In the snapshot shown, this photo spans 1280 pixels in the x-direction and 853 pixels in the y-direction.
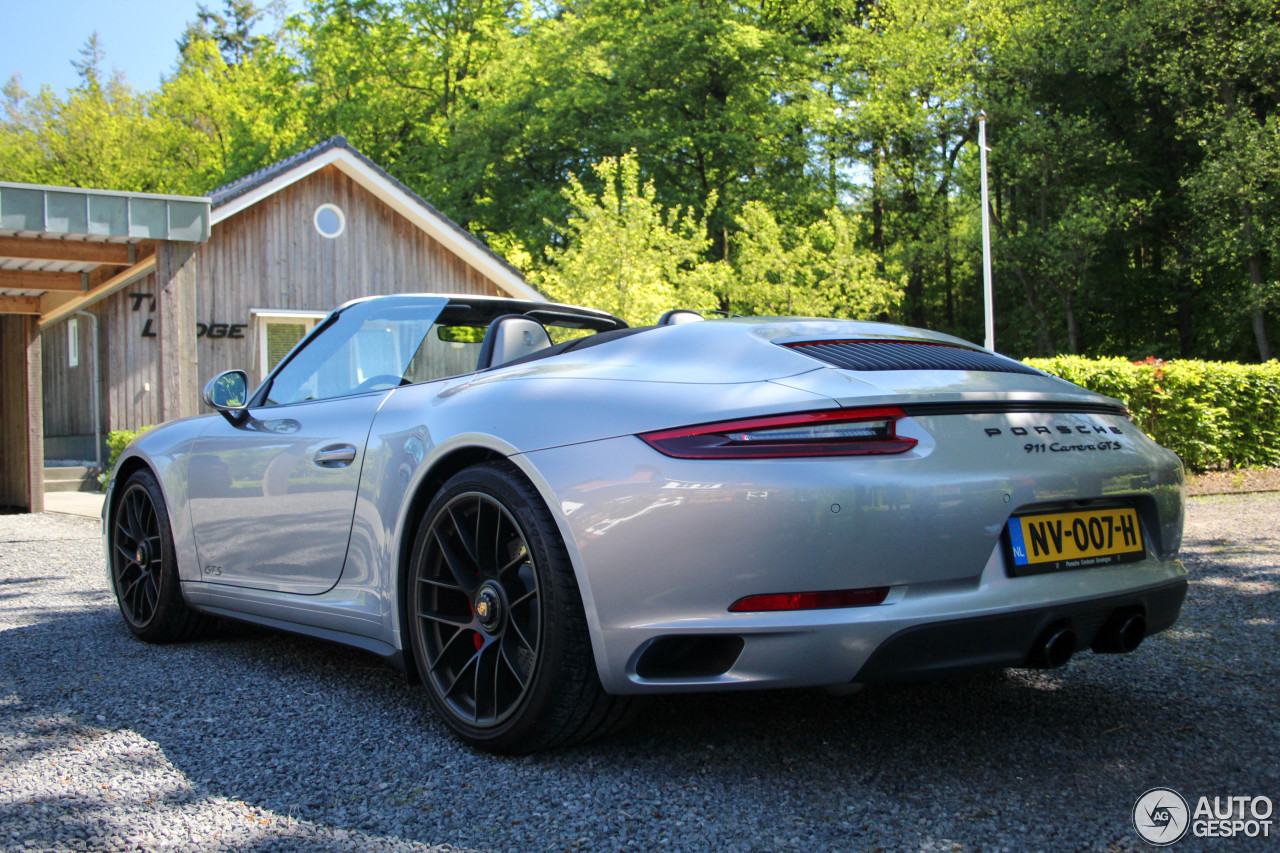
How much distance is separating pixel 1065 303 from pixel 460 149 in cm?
1955

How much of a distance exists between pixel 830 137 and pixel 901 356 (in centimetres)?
3266

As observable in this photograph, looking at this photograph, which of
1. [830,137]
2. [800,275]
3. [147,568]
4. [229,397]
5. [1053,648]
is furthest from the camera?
[830,137]

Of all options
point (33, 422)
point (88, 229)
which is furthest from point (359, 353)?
point (33, 422)

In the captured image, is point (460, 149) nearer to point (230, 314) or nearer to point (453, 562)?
point (230, 314)

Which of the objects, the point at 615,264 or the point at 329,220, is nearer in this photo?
the point at 329,220

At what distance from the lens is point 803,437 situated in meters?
2.25

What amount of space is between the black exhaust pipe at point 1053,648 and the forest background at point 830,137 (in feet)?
77.9

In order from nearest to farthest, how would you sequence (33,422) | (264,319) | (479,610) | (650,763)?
1. (650,763)
2. (479,610)
3. (33,422)
4. (264,319)

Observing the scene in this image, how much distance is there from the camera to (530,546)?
2.53m

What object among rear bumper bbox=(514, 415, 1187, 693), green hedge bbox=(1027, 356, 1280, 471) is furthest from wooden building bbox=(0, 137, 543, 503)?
rear bumper bbox=(514, 415, 1187, 693)

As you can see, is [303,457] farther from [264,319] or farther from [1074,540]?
[264,319]

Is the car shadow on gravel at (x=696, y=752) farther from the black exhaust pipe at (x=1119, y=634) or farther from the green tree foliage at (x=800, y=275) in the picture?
the green tree foliage at (x=800, y=275)

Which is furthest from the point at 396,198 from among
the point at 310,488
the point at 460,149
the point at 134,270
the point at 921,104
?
the point at 921,104

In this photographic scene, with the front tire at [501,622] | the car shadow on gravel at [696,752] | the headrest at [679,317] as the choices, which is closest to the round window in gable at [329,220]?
the car shadow on gravel at [696,752]
